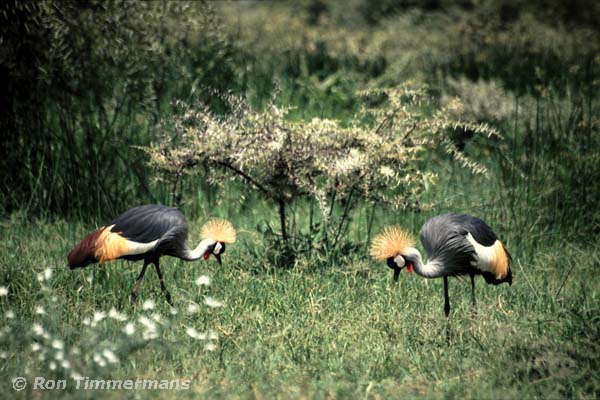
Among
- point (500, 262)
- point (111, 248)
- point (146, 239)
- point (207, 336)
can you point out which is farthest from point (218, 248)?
point (500, 262)

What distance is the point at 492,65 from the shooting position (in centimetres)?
1179

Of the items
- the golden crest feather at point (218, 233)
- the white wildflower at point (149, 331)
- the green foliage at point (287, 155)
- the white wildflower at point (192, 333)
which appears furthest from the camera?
the green foliage at point (287, 155)

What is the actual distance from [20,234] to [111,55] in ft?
6.85

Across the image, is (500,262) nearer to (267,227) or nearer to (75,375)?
(267,227)

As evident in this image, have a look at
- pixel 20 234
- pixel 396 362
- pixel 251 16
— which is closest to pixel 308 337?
pixel 396 362

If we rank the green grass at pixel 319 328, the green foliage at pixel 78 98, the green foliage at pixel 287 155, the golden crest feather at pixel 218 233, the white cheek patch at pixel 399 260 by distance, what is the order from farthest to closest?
the green foliage at pixel 78 98 → the green foliage at pixel 287 155 → the golden crest feather at pixel 218 233 → the white cheek patch at pixel 399 260 → the green grass at pixel 319 328

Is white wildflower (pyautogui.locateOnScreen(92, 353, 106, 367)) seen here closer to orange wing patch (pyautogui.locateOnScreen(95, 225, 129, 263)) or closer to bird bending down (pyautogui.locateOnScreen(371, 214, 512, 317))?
orange wing patch (pyautogui.locateOnScreen(95, 225, 129, 263))

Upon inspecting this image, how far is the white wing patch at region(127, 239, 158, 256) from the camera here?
17.1ft

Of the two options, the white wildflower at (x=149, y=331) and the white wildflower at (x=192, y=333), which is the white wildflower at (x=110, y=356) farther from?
the white wildflower at (x=192, y=333)

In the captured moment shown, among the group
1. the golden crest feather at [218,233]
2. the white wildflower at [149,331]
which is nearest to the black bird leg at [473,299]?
the golden crest feather at [218,233]

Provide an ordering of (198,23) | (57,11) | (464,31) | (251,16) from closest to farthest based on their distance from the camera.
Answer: (57,11), (198,23), (464,31), (251,16)

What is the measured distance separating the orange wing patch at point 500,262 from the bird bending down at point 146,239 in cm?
175

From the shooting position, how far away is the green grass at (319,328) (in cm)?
449

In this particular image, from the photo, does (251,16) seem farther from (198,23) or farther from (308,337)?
(308,337)
